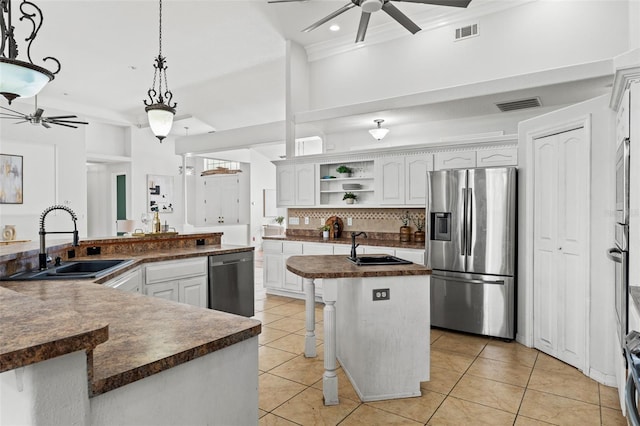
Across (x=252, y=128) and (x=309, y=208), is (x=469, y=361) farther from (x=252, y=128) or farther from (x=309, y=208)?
(x=252, y=128)

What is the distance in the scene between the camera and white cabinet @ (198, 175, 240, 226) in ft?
33.2

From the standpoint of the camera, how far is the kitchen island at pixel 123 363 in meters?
0.85

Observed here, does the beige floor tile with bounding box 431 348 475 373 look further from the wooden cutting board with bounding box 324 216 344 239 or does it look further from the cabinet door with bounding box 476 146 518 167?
the wooden cutting board with bounding box 324 216 344 239

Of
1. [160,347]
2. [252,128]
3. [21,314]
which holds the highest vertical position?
[252,128]

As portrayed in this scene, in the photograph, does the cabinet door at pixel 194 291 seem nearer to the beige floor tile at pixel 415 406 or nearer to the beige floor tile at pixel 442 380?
the beige floor tile at pixel 415 406

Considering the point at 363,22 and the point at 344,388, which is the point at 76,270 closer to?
the point at 344,388

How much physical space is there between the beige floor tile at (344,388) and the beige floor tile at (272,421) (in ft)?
1.47

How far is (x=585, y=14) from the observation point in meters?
4.14

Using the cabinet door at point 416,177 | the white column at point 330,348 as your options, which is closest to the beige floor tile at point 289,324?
the white column at point 330,348

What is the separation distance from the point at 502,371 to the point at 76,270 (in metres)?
3.55

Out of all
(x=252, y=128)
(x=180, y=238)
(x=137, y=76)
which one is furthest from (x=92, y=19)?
(x=180, y=238)

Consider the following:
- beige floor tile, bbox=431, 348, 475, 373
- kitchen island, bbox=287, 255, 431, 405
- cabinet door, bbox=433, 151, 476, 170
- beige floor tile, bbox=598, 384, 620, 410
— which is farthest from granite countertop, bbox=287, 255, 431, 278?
cabinet door, bbox=433, 151, 476, 170

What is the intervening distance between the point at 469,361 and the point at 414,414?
3.67ft

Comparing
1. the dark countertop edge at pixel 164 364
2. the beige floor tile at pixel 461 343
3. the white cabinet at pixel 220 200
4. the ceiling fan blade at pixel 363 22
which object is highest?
the ceiling fan blade at pixel 363 22
